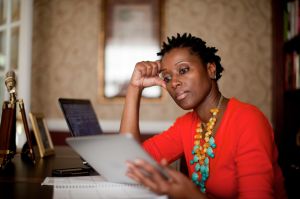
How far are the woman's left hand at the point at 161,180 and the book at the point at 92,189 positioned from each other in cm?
3

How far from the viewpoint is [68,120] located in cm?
165

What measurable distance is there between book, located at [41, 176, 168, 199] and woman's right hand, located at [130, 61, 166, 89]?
0.60m

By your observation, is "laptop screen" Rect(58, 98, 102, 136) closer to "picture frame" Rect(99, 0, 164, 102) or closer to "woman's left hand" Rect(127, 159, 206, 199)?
"woman's left hand" Rect(127, 159, 206, 199)

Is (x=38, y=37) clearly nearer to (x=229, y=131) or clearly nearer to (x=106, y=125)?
(x=106, y=125)

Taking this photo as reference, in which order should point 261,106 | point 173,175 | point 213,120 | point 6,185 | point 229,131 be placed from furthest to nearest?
point 261,106
point 213,120
point 229,131
point 6,185
point 173,175

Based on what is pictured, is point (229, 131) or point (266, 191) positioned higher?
point (229, 131)

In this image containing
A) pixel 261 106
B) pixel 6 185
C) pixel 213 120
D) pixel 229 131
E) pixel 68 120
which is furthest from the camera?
pixel 261 106

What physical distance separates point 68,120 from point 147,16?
1.67 metres

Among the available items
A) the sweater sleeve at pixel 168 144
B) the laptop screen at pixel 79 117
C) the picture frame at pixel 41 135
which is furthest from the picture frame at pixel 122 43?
the sweater sleeve at pixel 168 144

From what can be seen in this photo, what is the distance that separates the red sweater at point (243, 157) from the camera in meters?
1.01

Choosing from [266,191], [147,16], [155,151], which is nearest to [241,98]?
[147,16]

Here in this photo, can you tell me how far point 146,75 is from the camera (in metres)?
1.66

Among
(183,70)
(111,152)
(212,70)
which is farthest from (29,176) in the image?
(212,70)

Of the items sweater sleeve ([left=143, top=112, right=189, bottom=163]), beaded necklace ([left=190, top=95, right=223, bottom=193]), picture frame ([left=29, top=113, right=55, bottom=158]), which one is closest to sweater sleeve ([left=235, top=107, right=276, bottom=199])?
beaded necklace ([left=190, top=95, right=223, bottom=193])
